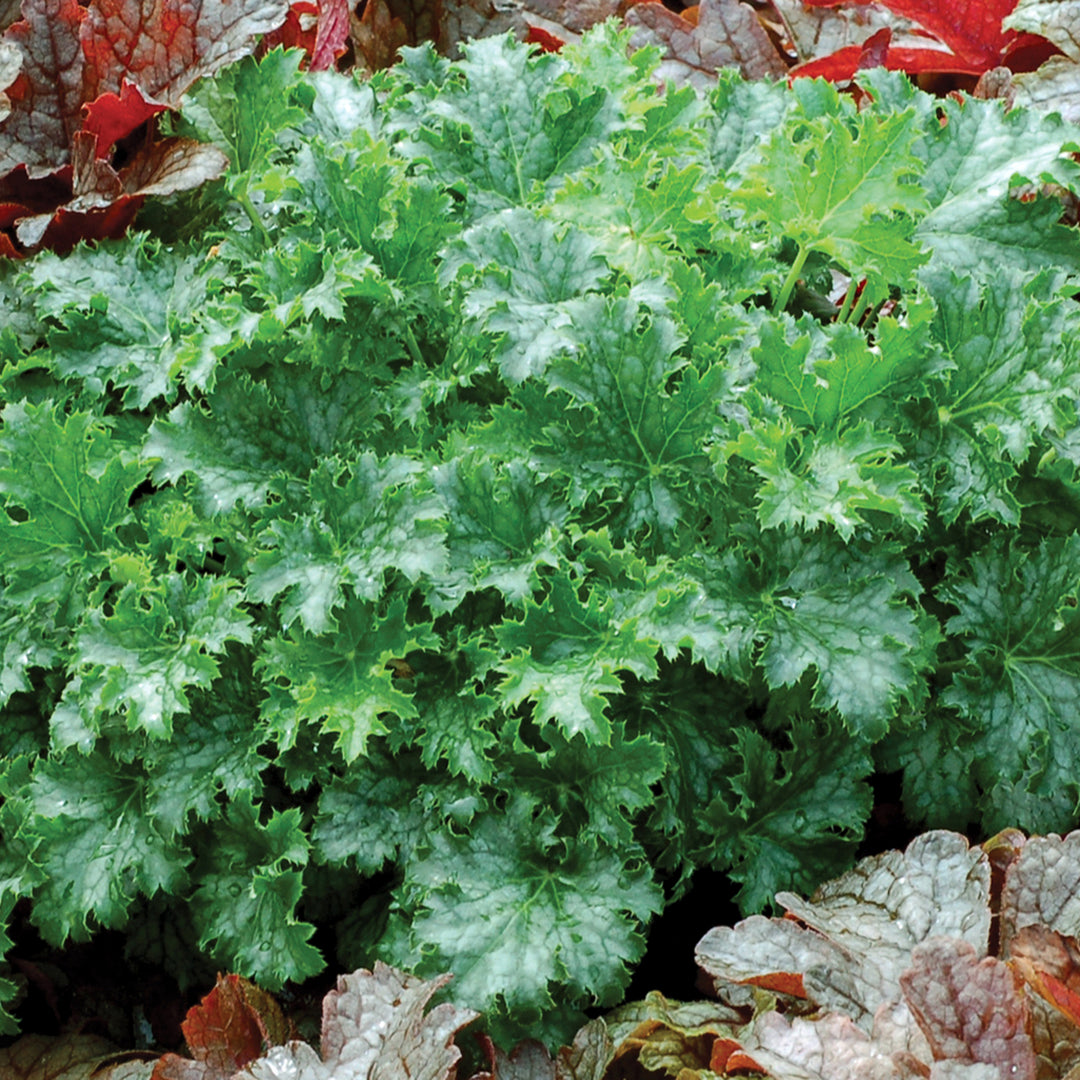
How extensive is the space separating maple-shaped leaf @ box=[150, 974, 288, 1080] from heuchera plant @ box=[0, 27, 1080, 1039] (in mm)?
131

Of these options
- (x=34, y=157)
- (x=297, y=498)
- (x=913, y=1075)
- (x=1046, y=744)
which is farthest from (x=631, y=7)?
(x=913, y=1075)

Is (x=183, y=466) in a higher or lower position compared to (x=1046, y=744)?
higher

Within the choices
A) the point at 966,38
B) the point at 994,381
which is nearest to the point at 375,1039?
the point at 994,381

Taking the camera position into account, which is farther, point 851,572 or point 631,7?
point 631,7

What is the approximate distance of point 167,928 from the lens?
1.99 m

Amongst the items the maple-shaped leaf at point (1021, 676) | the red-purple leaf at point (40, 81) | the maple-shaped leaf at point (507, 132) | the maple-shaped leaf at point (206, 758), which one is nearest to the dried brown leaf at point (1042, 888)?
the maple-shaped leaf at point (1021, 676)

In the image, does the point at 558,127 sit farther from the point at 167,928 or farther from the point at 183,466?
the point at 167,928

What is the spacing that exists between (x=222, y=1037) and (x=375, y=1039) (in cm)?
26

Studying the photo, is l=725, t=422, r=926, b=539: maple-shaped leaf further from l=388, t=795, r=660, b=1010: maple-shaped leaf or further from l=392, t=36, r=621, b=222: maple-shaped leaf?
l=392, t=36, r=621, b=222: maple-shaped leaf

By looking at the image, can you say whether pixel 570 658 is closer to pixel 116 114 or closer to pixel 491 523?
pixel 491 523

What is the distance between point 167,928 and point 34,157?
165 centimetres

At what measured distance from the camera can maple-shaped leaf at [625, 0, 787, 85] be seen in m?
2.82

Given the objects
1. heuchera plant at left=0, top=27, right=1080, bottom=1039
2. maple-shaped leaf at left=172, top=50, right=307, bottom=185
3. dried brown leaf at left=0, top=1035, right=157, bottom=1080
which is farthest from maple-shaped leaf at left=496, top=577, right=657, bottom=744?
maple-shaped leaf at left=172, top=50, right=307, bottom=185

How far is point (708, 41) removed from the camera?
2.83 metres
